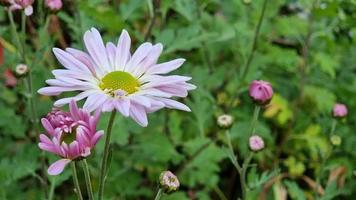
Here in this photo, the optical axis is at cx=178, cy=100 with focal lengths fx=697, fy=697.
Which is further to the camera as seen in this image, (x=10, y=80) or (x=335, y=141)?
(x=10, y=80)

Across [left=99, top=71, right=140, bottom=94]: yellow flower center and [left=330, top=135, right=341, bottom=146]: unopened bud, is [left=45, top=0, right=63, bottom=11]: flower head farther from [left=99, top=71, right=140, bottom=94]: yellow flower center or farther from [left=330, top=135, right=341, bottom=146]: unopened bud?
[left=330, top=135, right=341, bottom=146]: unopened bud

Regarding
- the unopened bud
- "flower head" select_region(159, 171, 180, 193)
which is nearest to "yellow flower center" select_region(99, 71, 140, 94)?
"flower head" select_region(159, 171, 180, 193)

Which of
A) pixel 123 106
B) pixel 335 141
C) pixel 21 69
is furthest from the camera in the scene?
pixel 335 141

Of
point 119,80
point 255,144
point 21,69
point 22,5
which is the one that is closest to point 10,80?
point 21,69

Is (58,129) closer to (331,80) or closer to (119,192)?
(119,192)

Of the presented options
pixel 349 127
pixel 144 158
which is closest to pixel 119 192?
pixel 144 158

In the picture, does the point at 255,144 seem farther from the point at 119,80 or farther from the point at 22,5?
the point at 22,5
